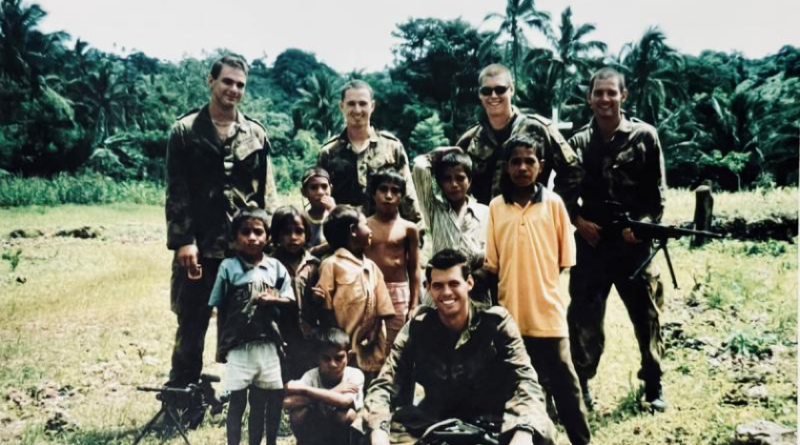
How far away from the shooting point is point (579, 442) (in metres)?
2.59

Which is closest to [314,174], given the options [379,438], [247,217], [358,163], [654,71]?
[358,163]

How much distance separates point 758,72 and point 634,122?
1.09 m

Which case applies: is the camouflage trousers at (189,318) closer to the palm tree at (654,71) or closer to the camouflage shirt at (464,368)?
the camouflage shirt at (464,368)

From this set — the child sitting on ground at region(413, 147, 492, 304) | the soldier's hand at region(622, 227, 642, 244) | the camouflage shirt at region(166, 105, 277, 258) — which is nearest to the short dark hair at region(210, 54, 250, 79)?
the camouflage shirt at region(166, 105, 277, 258)

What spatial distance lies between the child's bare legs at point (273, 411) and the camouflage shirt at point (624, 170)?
5.96ft

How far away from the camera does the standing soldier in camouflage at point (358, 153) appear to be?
3203 millimetres

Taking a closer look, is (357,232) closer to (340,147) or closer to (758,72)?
(340,147)

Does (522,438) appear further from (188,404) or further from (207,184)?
(207,184)

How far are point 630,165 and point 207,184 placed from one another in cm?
216

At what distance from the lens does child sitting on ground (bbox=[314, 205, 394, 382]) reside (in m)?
2.65

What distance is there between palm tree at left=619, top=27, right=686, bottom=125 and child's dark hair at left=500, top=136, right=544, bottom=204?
4.36 ft

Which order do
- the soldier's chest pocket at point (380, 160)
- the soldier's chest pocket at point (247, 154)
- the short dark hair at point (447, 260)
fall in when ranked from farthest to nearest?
the soldier's chest pocket at point (380, 160) < the soldier's chest pocket at point (247, 154) < the short dark hair at point (447, 260)

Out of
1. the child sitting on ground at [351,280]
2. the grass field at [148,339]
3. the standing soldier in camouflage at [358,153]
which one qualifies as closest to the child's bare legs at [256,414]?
the grass field at [148,339]

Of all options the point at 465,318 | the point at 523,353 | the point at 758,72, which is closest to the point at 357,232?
the point at 465,318
